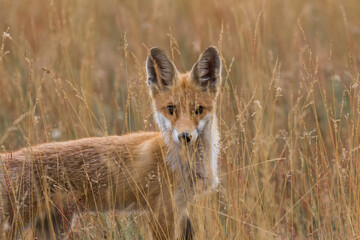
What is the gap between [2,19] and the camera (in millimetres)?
8344

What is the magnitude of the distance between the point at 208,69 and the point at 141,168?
41.7 inches

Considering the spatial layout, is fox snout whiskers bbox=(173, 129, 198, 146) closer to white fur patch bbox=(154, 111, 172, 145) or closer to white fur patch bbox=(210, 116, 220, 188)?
white fur patch bbox=(154, 111, 172, 145)

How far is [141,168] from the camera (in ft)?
14.4

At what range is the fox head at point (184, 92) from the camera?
13.7 feet

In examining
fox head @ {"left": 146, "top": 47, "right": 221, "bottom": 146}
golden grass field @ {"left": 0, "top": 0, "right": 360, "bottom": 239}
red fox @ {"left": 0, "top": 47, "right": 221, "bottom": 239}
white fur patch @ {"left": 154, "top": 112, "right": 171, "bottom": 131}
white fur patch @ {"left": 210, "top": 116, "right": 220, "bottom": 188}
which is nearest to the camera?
red fox @ {"left": 0, "top": 47, "right": 221, "bottom": 239}

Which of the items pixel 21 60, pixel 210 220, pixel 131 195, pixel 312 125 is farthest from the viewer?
pixel 21 60

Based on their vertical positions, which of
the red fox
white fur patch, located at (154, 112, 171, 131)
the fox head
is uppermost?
the fox head

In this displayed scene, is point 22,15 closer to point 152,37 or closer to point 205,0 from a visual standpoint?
point 152,37

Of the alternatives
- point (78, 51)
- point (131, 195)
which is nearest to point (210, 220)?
point (131, 195)

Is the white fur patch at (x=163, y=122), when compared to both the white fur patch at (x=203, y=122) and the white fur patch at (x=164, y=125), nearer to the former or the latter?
Result: the white fur patch at (x=164, y=125)

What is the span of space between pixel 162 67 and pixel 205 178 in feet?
3.51

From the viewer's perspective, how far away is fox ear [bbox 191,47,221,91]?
443 centimetres

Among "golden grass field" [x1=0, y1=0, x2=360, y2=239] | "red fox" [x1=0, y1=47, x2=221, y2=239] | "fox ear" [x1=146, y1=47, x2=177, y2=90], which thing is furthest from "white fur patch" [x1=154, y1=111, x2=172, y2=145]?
"golden grass field" [x1=0, y1=0, x2=360, y2=239]

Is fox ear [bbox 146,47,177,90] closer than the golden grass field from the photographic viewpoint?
Yes
